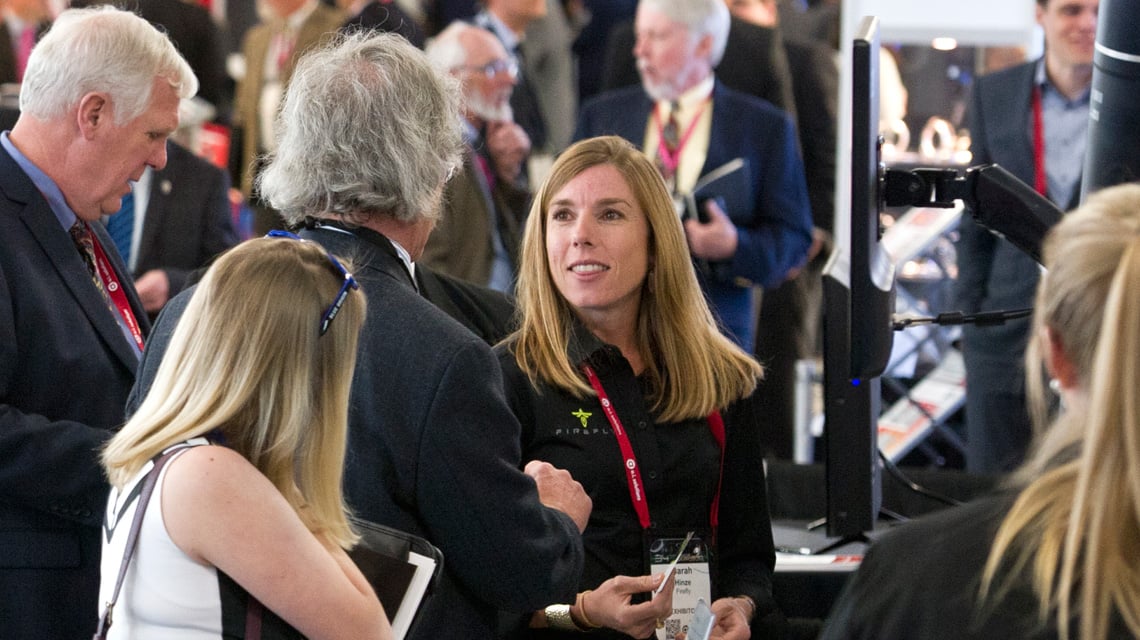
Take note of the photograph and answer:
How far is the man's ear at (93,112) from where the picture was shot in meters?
2.68

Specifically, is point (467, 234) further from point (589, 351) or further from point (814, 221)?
point (589, 351)

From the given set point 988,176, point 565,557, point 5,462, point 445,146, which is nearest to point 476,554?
point 565,557

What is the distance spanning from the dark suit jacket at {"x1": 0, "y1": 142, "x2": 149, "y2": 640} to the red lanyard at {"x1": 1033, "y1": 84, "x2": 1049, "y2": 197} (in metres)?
3.11

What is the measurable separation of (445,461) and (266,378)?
31 centimetres

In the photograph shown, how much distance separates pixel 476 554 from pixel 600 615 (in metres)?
0.45

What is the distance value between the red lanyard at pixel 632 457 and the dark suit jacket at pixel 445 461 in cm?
44

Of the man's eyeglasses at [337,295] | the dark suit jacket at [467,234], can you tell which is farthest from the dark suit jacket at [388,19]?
the man's eyeglasses at [337,295]

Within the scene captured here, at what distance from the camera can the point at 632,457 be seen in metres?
2.61

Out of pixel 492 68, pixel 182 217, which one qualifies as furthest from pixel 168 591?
pixel 492 68

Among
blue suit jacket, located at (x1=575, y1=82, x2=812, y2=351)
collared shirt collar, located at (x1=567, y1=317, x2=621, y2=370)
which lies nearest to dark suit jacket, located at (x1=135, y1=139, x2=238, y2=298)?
blue suit jacket, located at (x1=575, y1=82, x2=812, y2=351)

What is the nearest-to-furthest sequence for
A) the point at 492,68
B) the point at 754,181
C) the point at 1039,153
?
the point at 1039,153 < the point at 754,181 < the point at 492,68

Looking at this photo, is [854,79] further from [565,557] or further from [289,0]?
[289,0]

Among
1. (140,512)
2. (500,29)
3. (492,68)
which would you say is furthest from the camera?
(500,29)

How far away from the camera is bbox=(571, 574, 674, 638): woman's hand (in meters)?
2.42
